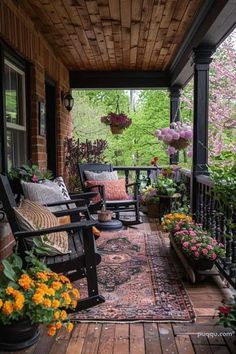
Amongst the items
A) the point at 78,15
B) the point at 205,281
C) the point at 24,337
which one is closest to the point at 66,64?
the point at 78,15

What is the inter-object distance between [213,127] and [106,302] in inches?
223

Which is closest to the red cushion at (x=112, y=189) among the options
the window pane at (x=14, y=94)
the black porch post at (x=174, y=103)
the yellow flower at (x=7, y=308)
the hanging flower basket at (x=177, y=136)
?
the hanging flower basket at (x=177, y=136)

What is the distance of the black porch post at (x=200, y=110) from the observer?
12.2 feet

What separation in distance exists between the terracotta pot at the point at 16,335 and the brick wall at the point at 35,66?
106cm

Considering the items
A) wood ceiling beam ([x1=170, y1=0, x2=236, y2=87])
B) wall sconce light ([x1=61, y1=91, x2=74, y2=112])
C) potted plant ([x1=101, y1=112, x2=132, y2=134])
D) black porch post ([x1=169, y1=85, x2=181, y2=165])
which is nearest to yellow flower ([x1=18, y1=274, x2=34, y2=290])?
wood ceiling beam ([x1=170, y1=0, x2=236, y2=87])

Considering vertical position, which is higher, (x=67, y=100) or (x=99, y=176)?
(x=67, y=100)

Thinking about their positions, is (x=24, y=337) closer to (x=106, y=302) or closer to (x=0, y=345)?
(x=0, y=345)

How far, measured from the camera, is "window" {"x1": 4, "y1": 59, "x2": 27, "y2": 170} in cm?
332

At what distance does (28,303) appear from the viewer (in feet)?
5.63

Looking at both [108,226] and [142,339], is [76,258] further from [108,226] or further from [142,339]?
[108,226]

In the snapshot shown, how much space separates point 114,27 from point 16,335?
10.5ft

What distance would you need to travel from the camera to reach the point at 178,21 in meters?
3.71

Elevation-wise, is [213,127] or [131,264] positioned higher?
[213,127]

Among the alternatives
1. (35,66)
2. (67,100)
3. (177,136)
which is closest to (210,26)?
(177,136)
